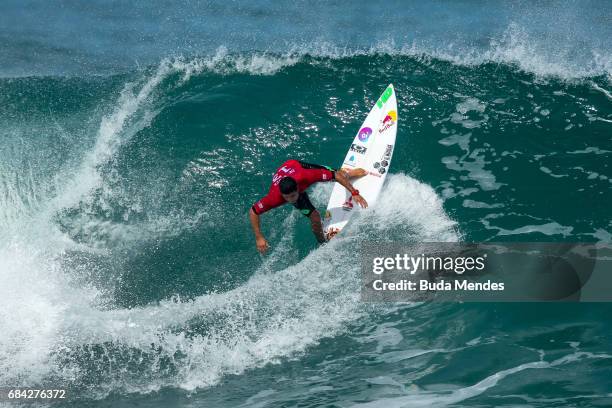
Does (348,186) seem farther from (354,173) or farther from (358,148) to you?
(358,148)

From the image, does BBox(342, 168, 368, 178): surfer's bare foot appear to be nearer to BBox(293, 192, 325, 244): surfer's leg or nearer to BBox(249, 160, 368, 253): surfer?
BBox(249, 160, 368, 253): surfer

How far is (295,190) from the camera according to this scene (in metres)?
10.7

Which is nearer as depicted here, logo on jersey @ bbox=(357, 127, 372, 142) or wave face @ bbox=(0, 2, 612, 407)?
wave face @ bbox=(0, 2, 612, 407)

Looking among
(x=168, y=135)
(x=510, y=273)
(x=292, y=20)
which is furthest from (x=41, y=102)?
(x=510, y=273)

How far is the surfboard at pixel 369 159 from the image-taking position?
12.4 metres

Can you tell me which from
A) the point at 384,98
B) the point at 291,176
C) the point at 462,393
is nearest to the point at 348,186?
the point at 291,176

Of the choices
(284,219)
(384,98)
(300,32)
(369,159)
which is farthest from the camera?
(300,32)

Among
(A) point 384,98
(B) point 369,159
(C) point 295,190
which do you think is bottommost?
(C) point 295,190

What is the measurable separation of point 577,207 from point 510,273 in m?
2.10

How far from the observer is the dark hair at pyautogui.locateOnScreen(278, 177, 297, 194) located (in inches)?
415

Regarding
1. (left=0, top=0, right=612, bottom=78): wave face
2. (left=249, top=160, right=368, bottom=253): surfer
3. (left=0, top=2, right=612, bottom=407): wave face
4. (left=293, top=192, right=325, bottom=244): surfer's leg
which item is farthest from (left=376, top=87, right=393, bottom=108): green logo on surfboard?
(left=0, top=0, right=612, bottom=78): wave face

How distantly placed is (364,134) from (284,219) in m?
2.27

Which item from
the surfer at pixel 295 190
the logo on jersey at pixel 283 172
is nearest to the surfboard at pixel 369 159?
the surfer at pixel 295 190

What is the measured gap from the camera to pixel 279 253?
12.3m
